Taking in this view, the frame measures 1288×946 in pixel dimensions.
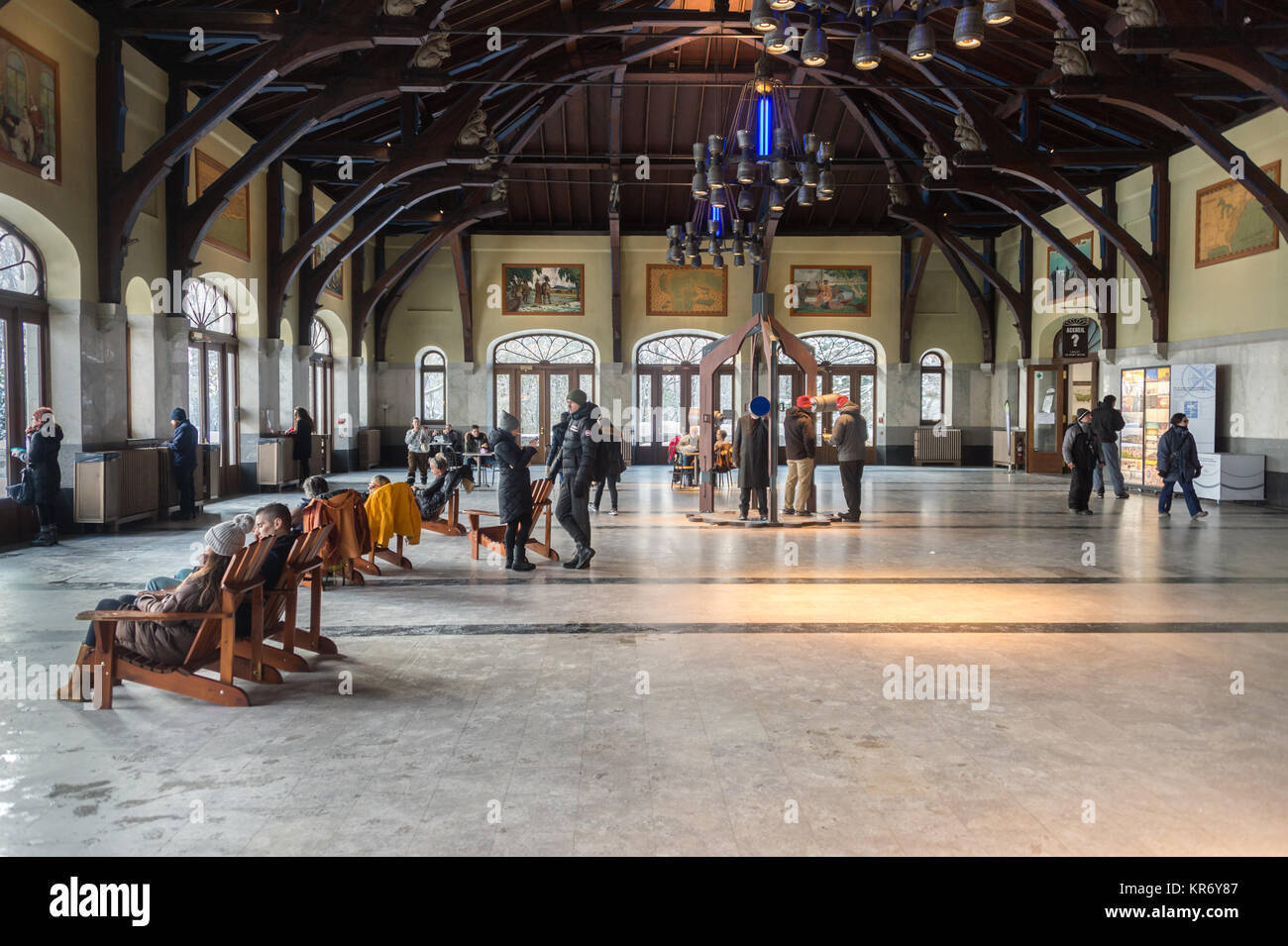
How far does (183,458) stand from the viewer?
41.5 ft

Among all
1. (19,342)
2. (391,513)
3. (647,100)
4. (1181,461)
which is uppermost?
(647,100)

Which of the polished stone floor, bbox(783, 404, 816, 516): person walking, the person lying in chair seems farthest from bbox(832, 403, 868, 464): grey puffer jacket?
the person lying in chair

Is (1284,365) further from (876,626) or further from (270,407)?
(270,407)

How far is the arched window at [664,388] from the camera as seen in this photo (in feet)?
84.3

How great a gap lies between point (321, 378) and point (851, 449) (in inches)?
516

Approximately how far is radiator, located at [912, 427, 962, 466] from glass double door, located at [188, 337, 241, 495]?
16.2 meters

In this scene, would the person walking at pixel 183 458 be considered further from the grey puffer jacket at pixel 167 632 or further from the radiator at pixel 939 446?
the radiator at pixel 939 446

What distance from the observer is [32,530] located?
35.4ft

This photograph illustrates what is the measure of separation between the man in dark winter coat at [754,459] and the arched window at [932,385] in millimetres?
14570

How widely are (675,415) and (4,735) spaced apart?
21.9 m

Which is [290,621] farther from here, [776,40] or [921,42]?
[921,42]

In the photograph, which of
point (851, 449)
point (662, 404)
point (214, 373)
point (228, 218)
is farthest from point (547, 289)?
point (851, 449)

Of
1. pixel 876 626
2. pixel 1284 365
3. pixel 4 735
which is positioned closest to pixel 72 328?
pixel 4 735

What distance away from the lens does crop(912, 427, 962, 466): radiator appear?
83.7 ft
